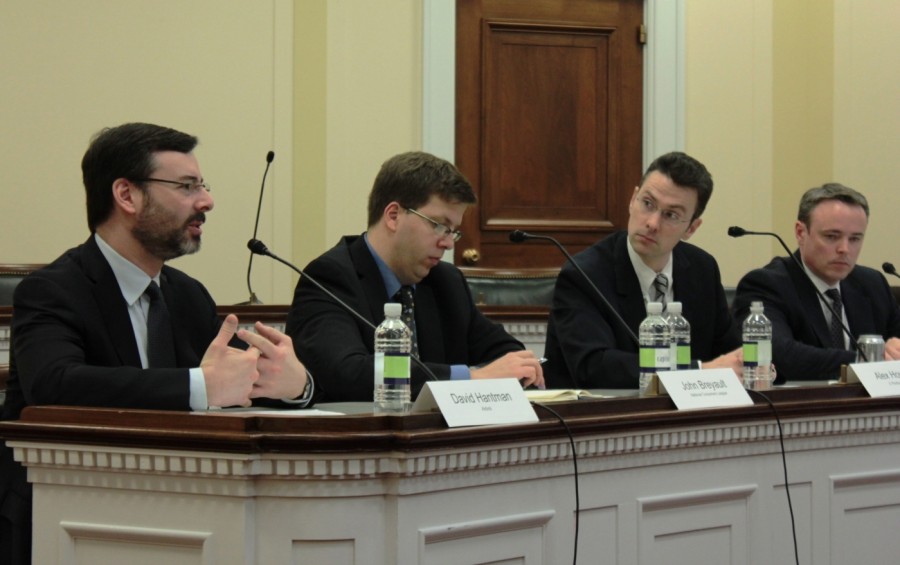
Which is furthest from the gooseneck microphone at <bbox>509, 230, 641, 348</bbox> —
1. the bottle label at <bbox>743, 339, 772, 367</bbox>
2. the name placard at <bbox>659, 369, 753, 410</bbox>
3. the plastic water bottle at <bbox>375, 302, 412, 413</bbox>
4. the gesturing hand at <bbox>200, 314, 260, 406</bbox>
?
the gesturing hand at <bbox>200, 314, 260, 406</bbox>

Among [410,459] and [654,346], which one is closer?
[410,459]

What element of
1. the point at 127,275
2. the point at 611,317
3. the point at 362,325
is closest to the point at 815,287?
the point at 611,317

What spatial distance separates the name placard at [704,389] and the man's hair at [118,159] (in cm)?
118

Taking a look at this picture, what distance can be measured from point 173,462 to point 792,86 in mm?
5979

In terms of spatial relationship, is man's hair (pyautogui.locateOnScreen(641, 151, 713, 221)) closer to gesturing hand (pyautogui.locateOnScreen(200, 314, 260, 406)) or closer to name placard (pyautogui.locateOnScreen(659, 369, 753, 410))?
name placard (pyautogui.locateOnScreen(659, 369, 753, 410))

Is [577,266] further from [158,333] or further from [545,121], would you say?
[545,121]

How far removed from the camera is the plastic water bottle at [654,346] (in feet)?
9.69

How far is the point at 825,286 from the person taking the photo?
417 cm

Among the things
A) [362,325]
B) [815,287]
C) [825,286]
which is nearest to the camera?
[362,325]

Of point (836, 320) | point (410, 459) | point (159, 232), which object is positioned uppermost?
point (159, 232)

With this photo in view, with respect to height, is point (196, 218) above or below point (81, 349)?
above

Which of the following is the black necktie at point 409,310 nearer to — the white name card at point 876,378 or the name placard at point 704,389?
the name placard at point 704,389

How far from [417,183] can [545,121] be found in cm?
376

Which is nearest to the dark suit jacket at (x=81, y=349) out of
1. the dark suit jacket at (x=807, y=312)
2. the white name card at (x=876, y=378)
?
the white name card at (x=876, y=378)
